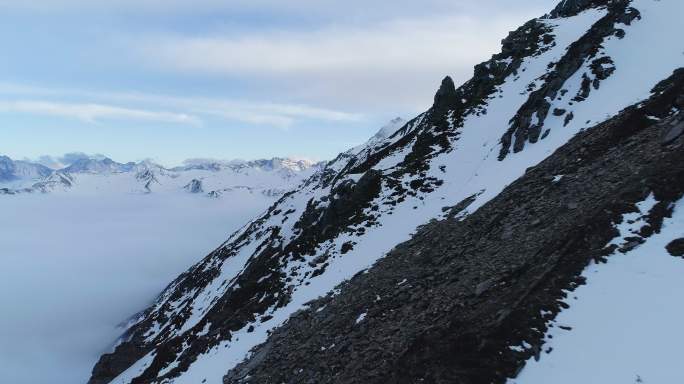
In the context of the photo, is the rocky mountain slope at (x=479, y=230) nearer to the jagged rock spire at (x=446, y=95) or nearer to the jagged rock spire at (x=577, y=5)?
the jagged rock spire at (x=446, y=95)

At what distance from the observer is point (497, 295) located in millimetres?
14641

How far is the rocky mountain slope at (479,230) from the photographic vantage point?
13578mm

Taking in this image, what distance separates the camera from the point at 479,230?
2250 centimetres

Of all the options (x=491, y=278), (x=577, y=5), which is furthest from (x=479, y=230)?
(x=577, y=5)

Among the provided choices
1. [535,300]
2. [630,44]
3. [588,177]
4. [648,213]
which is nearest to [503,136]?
[630,44]

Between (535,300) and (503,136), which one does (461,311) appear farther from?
(503,136)

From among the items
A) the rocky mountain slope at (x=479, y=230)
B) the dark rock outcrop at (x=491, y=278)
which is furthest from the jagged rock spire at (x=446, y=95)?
the dark rock outcrop at (x=491, y=278)

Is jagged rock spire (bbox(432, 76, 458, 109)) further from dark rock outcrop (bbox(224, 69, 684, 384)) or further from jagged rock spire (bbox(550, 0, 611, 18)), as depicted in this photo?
dark rock outcrop (bbox(224, 69, 684, 384))

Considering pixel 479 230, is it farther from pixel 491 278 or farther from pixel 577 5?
pixel 577 5

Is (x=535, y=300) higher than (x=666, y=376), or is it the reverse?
(x=535, y=300)

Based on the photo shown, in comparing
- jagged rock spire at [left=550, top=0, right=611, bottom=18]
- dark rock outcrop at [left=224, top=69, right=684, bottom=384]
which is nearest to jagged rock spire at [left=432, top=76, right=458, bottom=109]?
jagged rock spire at [left=550, top=0, right=611, bottom=18]

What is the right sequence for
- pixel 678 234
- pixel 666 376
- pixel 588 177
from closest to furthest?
pixel 666 376 < pixel 678 234 < pixel 588 177

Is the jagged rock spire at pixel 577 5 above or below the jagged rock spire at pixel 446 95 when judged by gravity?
above

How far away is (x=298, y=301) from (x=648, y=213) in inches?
877
